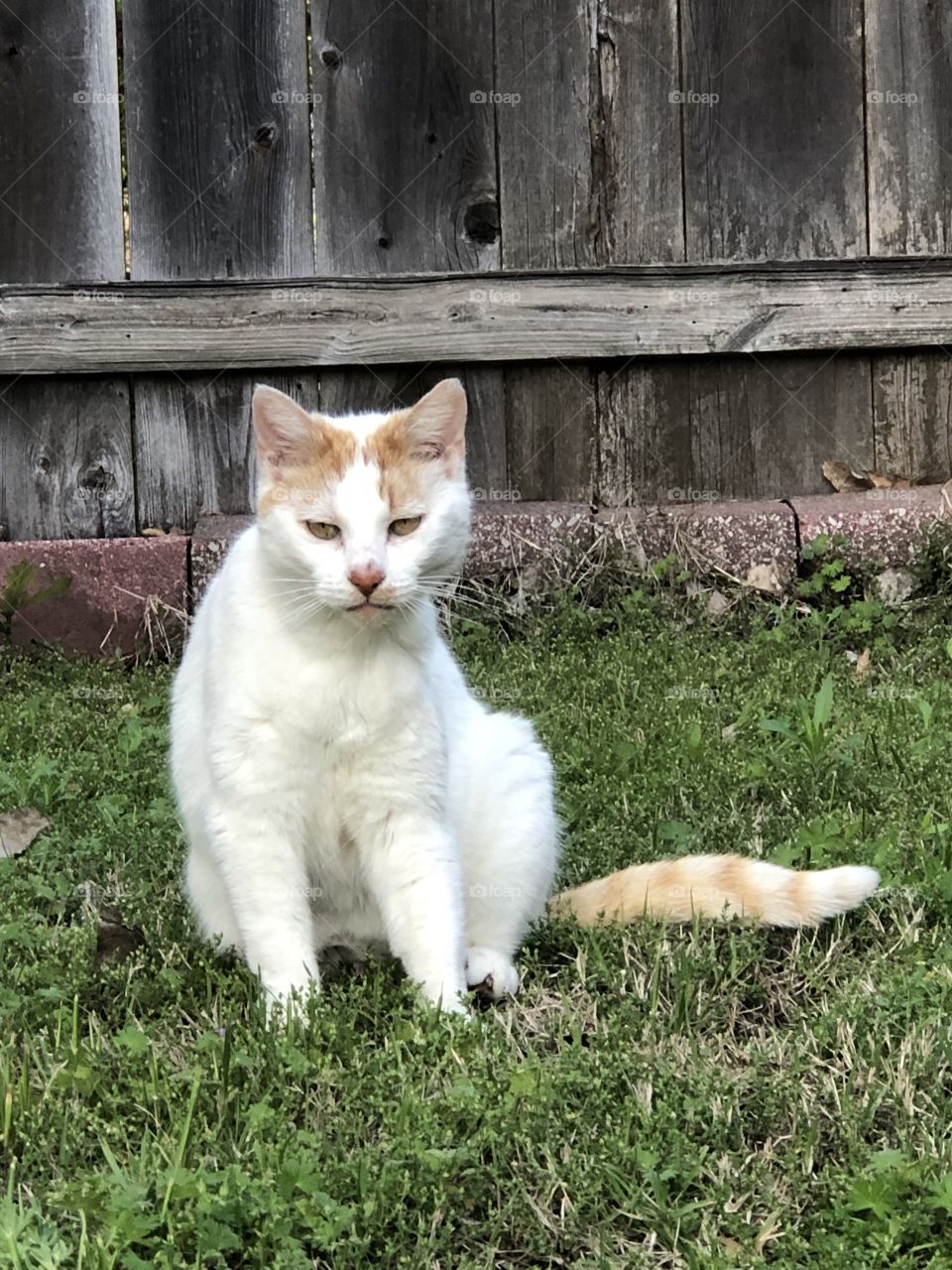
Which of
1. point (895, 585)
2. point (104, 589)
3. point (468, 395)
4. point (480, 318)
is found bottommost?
point (895, 585)

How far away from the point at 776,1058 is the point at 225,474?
12.8ft

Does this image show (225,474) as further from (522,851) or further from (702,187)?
(522,851)

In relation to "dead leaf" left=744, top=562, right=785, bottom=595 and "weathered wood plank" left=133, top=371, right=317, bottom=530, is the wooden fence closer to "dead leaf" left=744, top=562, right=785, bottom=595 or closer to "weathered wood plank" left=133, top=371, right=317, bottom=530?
"weathered wood plank" left=133, top=371, right=317, bottom=530

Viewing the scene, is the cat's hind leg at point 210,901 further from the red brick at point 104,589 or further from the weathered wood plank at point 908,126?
the weathered wood plank at point 908,126

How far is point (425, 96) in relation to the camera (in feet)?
17.4

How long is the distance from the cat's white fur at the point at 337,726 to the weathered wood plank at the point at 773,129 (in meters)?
3.18

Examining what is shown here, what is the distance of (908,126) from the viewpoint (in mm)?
5469

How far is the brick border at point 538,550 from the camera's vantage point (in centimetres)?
521

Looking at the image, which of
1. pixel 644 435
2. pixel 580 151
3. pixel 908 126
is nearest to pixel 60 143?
pixel 580 151

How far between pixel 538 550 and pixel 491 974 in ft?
9.27

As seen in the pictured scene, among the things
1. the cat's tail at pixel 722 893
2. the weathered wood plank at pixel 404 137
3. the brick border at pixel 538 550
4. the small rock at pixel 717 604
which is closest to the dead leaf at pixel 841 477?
the brick border at pixel 538 550

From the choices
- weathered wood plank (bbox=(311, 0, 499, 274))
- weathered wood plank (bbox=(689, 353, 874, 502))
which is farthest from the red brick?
weathered wood plank (bbox=(689, 353, 874, 502))

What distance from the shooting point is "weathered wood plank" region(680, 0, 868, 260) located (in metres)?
5.37

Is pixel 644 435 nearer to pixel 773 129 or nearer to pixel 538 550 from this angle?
pixel 538 550
